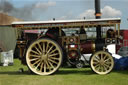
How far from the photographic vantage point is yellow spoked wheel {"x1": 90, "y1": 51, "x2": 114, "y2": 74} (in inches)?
310

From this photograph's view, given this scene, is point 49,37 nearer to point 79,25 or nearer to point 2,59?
point 79,25

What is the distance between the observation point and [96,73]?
7.93m

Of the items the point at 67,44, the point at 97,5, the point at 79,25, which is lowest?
the point at 67,44

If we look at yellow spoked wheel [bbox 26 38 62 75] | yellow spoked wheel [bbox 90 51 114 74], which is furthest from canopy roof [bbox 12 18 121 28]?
yellow spoked wheel [bbox 90 51 114 74]

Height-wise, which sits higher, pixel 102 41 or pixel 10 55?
pixel 102 41

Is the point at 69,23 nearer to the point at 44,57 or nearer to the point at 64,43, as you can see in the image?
the point at 64,43

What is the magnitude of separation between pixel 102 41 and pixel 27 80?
3.21 m

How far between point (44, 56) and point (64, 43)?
0.92 m

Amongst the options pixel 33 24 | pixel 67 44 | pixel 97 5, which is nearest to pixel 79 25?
pixel 67 44

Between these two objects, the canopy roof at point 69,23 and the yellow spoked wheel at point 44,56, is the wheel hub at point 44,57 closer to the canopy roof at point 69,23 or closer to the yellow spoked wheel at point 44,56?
the yellow spoked wheel at point 44,56

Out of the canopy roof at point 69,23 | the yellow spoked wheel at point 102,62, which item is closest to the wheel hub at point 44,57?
the canopy roof at point 69,23

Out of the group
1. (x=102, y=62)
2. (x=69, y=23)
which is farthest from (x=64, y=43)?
(x=102, y=62)

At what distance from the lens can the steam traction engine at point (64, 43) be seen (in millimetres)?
7910

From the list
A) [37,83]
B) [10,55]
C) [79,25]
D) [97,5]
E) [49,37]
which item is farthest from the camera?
[97,5]
